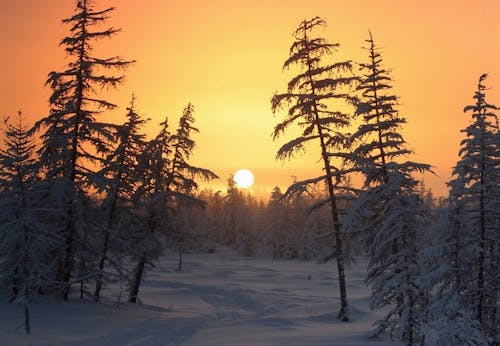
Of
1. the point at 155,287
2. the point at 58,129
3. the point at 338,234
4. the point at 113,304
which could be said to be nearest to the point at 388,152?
the point at 338,234

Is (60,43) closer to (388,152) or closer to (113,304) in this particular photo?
(113,304)

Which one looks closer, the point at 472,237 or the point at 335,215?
the point at 472,237

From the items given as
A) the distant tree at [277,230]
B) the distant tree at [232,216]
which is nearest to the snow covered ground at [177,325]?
the distant tree at [277,230]

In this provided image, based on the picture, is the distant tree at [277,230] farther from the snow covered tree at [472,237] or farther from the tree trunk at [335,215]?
the snow covered tree at [472,237]

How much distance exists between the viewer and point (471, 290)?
15.4m

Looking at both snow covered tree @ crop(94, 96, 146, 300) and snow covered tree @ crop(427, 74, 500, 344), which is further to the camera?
snow covered tree @ crop(94, 96, 146, 300)

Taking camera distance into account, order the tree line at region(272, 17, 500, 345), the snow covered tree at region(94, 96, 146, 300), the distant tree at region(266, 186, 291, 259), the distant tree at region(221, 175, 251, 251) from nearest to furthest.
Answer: the tree line at region(272, 17, 500, 345), the snow covered tree at region(94, 96, 146, 300), the distant tree at region(266, 186, 291, 259), the distant tree at region(221, 175, 251, 251)

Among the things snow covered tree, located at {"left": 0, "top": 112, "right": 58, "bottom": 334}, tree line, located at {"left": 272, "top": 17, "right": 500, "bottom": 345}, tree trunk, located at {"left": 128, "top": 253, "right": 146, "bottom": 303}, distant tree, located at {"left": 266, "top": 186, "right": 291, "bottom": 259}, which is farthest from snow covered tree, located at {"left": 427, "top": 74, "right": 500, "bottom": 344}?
distant tree, located at {"left": 266, "top": 186, "right": 291, "bottom": 259}

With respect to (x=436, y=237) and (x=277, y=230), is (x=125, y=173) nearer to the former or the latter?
(x=436, y=237)

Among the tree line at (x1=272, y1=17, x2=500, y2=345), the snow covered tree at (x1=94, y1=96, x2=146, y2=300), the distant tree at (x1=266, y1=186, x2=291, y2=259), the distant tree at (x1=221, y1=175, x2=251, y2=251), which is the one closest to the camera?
the tree line at (x1=272, y1=17, x2=500, y2=345)

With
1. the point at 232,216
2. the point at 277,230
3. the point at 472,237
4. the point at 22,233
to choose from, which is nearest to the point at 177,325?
the point at 22,233

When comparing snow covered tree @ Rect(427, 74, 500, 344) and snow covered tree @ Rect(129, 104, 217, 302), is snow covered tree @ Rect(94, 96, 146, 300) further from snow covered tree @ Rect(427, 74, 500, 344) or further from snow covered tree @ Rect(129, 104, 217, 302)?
snow covered tree @ Rect(427, 74, 500, 344)

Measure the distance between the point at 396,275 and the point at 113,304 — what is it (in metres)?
16.2

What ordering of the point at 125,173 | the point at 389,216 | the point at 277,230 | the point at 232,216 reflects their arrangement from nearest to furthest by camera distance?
the point at 389,216
the point at 125,173
the point at 277,230
the point at 232,216
